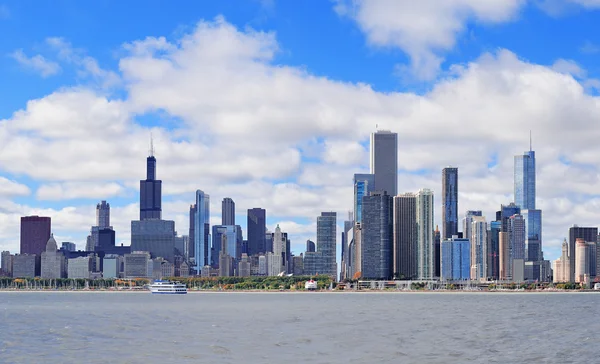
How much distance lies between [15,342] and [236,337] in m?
29.4

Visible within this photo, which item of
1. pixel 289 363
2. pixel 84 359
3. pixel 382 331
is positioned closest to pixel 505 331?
pixel 382 331

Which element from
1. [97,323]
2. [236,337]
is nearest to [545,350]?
[236,337]

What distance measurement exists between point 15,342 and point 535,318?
100424 millimetres

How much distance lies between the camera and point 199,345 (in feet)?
365

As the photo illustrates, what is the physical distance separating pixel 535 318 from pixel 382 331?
2102 inches

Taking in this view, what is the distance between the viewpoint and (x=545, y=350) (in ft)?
346

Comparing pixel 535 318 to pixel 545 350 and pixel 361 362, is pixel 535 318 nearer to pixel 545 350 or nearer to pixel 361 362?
pixel 545 350

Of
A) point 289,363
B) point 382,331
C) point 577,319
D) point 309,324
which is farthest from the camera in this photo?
point 577,319

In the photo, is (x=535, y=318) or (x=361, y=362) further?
(x=535, y=318)

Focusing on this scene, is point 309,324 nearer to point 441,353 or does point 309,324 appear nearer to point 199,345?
point 199,345

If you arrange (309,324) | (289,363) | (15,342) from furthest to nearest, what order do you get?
(309,324)
(15,342)
(289,363)

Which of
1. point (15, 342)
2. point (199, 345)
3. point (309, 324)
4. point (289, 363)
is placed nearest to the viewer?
point (289, 363)

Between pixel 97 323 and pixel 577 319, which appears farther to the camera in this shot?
pixel 577 319

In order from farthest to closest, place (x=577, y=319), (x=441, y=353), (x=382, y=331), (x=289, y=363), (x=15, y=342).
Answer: (x=577, y=319), (x=382, y=331), (x=15, y=342), (x=441, y=353), (x=289, y=363)
